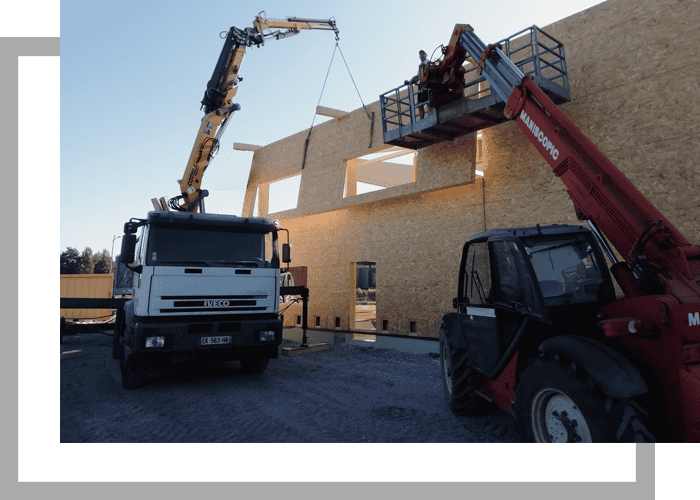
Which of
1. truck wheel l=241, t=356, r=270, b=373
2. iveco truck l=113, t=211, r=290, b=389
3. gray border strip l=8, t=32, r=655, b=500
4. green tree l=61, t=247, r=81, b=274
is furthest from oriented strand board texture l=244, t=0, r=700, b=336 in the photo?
green tree l=61, t=247, r=81, b=274

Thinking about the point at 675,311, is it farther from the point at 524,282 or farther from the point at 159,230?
the point at 159,230

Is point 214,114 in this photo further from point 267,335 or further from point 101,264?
point 101,264

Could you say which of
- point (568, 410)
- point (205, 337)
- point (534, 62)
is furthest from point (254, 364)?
point (534, 62)

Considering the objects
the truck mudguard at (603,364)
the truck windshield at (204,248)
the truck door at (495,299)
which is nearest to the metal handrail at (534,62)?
the truck door at (495,299)

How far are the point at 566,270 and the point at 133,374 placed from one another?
6.55 m

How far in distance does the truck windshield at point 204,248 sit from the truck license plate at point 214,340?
1206 mm

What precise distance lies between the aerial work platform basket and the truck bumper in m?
5.60

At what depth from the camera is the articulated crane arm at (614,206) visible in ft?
10.7

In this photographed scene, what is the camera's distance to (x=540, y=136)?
17.7 ft

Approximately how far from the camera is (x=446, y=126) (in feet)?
30.6

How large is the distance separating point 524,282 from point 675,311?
49.5 inches

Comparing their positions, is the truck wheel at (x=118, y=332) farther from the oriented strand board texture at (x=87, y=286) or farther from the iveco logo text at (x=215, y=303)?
the oriented strand board texture at (x=87, y=286)

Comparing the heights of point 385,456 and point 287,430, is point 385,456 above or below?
above
